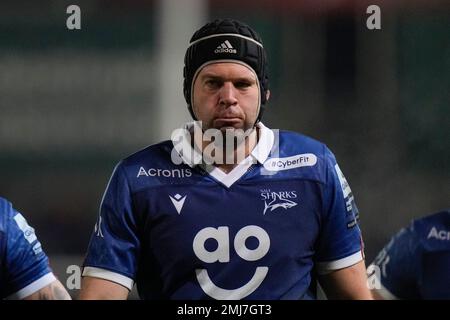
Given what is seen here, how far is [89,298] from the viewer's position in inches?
139

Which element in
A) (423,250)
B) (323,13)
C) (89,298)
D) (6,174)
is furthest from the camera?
(323,13)

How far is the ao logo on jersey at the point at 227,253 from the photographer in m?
3.59

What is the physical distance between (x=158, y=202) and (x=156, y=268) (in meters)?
0.21

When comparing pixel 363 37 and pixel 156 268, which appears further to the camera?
pixel 363 37

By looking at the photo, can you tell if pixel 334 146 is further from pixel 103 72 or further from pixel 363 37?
pixel 103 72

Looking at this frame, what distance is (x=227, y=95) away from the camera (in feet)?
11.9

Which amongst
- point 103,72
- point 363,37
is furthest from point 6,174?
point 363,37

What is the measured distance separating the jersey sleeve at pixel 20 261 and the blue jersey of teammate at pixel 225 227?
0.54ft

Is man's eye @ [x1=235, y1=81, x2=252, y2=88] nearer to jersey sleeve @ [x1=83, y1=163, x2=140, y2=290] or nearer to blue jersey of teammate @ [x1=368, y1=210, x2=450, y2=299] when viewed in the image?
jersey sleeve @ [x1=83, y1=163, x2=140, y2=290]

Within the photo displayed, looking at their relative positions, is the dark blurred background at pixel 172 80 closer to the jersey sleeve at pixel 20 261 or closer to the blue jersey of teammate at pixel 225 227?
the blue jersey of teammate at pixel 225 227

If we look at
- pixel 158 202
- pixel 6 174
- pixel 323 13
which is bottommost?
pixel 6 174

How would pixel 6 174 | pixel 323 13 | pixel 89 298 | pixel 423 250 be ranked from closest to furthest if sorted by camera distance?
pixel 89 298 → pixel 423 250 → pixel 6 174 → pixel 323 13

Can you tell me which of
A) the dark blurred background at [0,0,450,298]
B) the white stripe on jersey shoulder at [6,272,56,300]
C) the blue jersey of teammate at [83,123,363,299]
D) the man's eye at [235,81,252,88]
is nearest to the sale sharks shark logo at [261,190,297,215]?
the blue jersey of teammate at [83,123,363,299]

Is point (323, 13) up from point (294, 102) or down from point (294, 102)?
up
